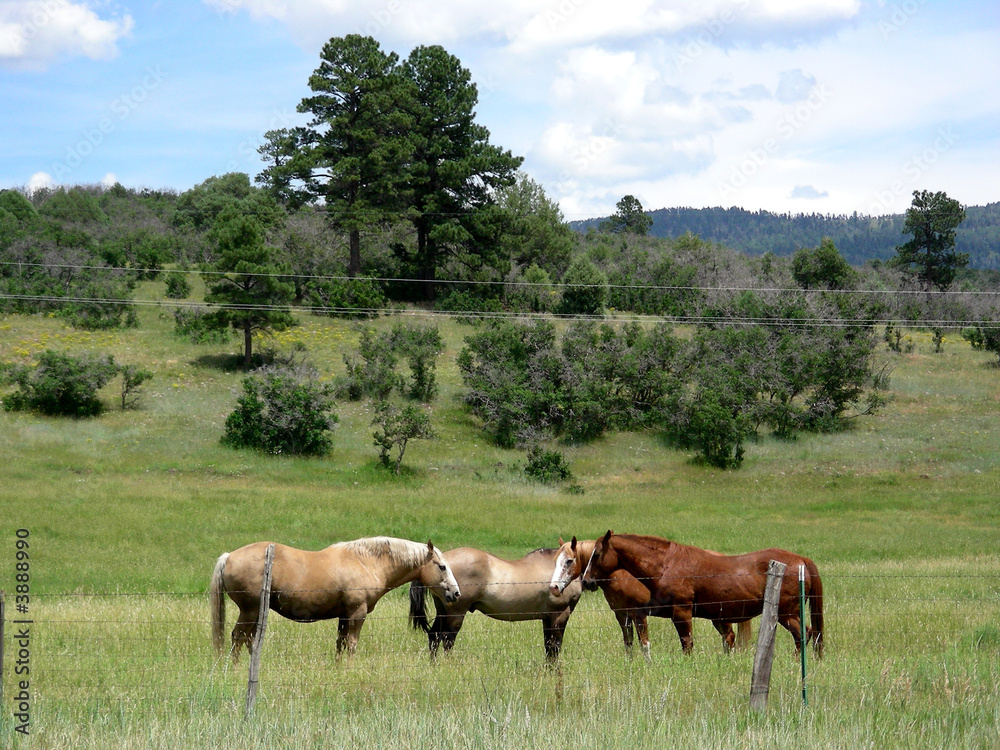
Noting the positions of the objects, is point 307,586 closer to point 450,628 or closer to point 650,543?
point 450,628

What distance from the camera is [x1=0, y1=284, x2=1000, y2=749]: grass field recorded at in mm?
6602

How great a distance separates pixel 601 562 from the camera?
1009cm

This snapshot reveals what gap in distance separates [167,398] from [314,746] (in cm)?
3317

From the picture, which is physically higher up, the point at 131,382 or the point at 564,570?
the point at 131,382

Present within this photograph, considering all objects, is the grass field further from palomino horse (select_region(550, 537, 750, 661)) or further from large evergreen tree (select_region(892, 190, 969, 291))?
large evergreen tree (select_region(892, 190, 969, 291))

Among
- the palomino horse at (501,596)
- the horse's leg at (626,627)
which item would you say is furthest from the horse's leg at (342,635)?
the horse's leg at (626,627)

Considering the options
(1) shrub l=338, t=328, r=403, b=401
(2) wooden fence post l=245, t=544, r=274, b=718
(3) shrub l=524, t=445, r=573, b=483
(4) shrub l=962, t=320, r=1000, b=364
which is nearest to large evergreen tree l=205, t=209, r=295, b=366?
(1) shrub l=338, t=328, r=403, b=401

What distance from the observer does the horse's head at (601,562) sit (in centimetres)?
1002

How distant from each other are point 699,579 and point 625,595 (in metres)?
0.89

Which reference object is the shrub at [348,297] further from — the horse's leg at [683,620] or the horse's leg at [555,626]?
the horse's leg at [683,620]

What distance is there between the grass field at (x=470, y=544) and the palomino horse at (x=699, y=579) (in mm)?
462

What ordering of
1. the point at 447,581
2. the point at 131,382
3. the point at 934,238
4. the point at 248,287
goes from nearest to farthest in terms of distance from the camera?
the point at 447,581 < the point at 131,382 < the point at 248,287 < the point at 934,238

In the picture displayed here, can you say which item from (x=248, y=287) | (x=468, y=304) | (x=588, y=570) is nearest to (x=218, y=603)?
(x=588, y=570)

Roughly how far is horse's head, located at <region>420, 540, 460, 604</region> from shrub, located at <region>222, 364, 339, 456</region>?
22.5 metres
